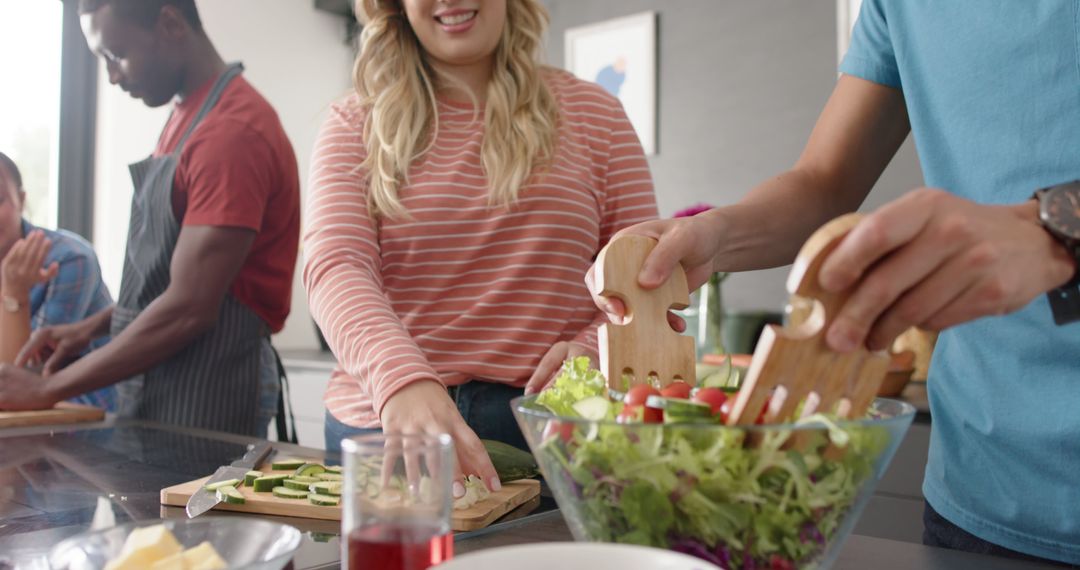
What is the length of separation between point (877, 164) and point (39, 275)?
189 centimetres

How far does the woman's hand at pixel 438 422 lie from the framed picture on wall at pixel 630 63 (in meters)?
2.50

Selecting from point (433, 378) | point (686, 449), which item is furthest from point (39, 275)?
point (686, 449)

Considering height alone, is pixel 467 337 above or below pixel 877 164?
below

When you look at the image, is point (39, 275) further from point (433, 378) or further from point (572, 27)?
point (572, 27)

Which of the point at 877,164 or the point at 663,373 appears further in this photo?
the point at 877,164

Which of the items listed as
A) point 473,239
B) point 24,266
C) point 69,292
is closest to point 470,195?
point 473,239

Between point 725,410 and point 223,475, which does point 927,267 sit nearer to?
point 725,410

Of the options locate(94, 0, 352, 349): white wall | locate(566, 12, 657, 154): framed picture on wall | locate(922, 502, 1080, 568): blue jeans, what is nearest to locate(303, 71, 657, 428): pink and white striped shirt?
locate(922, 502, 1080, 568): blue jeans

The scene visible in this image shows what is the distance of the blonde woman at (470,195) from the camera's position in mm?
1396

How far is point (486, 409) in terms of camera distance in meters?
1.38

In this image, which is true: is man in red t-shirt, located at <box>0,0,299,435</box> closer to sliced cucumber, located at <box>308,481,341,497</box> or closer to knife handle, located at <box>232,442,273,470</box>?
knife handle, located at <box>232,442,273,470</box>

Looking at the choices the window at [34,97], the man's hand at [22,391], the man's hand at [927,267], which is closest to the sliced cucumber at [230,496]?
the man's hand at [927,267]

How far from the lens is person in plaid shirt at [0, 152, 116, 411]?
218 centimetres

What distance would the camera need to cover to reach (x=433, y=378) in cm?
106
